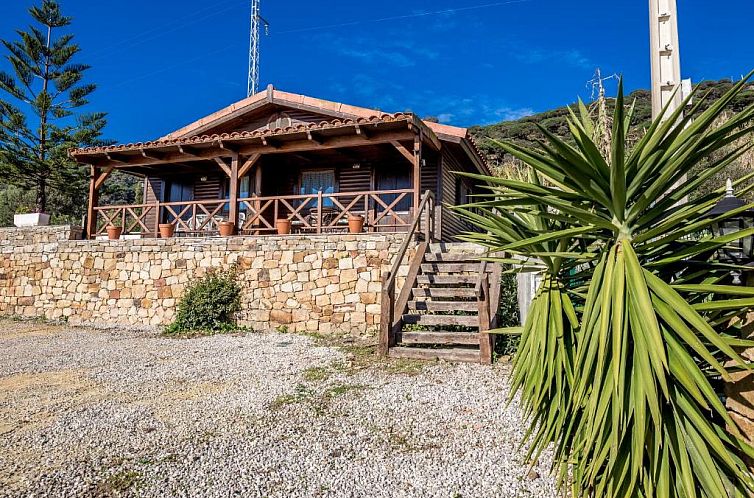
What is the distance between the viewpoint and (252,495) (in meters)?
2.65

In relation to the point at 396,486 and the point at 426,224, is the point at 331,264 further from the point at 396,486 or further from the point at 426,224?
the point at 396,486

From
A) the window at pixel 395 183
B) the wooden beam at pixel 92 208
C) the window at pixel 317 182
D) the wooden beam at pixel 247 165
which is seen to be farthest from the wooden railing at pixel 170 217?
the window at pixel 395 183

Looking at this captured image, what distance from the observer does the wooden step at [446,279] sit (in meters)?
6.89

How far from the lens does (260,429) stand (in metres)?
3.68

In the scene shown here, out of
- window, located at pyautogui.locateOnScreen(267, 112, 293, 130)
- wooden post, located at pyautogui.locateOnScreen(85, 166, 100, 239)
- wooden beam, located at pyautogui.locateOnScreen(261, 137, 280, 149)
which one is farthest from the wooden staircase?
wooden post, located at pyautogui.locateOnScreen(85, 166, 100, 239)

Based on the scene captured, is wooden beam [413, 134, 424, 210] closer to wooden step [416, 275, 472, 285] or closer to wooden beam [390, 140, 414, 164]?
wooden beam [390, 140, 414, 164]

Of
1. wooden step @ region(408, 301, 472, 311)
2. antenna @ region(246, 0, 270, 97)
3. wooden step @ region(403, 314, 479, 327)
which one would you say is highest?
antenna @ region(246, 0, 270, 97)

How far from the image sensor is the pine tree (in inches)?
694

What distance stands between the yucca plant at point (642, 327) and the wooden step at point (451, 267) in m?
5.03

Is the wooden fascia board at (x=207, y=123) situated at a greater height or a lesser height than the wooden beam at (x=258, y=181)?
greater

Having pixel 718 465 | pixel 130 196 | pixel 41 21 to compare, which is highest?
pixel 41 21

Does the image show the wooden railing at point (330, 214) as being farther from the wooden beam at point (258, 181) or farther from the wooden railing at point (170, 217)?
the wooden railing at point (170, 217)

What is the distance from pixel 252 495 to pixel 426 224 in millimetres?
6315

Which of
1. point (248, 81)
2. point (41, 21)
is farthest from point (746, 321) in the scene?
point (41, 21)
